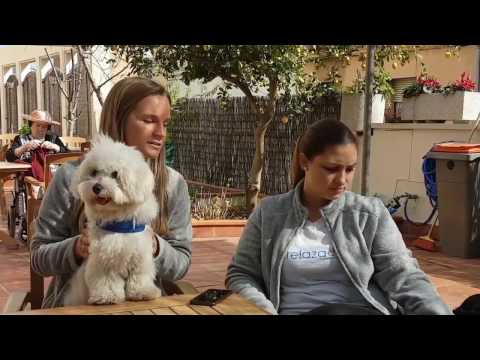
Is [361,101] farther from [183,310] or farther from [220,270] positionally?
[183,310]

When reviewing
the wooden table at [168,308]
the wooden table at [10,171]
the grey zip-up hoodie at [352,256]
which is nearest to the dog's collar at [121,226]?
the wooden table at [168,308]

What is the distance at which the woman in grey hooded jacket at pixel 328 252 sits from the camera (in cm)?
222

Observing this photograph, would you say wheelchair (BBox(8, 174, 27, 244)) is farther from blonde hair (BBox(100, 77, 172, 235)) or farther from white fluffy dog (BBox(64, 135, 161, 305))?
white fluffy dog (BBox(64, 135, 161, 305))

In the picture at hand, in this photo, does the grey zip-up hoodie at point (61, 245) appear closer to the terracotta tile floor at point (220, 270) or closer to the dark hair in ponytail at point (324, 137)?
the dark hair in ponytail at point (324, 137)

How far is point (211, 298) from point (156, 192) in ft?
1.88

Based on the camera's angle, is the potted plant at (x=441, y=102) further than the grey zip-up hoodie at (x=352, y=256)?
Yes

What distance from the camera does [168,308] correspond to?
1.75 m

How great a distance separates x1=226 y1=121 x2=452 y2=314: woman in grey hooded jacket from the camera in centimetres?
222

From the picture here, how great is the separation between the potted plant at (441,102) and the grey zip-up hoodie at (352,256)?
5603 millimetres
